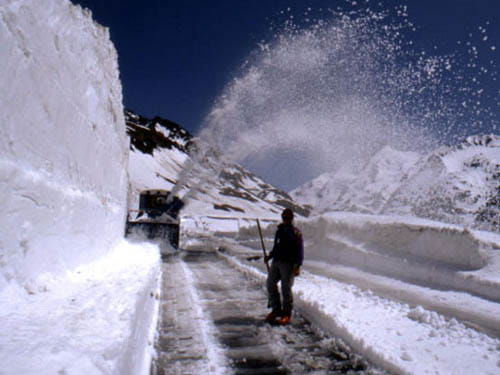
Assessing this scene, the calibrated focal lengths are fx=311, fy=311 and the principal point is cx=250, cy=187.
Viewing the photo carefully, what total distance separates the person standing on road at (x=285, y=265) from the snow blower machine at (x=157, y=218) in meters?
11.5

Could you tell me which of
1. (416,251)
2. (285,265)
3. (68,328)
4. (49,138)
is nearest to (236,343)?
(285,265)

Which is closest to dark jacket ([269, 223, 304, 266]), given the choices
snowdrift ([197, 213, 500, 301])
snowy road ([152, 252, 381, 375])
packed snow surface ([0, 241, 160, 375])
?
snowy road ([152, 252, 381, 375])

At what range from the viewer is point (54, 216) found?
3279 millimetres

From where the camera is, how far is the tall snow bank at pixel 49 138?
2.43 m

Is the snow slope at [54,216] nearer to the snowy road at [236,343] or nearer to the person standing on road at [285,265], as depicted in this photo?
the snowy road at [236,343]

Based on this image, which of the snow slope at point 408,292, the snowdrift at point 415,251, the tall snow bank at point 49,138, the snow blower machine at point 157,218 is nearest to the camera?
the tall snow bank at point 49,138

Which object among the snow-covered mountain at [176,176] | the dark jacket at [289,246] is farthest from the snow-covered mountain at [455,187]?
the dark jacket at [289,246]

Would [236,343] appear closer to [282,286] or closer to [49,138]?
[282,286]

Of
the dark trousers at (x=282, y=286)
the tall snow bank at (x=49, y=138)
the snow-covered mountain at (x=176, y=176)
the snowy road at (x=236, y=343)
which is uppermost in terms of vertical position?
the snow-covered mountain at (x=176, y=176)

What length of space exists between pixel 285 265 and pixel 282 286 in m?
0.33

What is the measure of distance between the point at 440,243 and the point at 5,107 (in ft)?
33.1

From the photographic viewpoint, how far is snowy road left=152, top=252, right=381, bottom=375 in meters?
3.17

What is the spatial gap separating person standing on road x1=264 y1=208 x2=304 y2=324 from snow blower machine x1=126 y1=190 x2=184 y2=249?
453 inches

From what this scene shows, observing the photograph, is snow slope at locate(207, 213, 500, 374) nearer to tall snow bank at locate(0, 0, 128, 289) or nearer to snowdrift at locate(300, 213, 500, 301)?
snowdrift at locate(300, 213, 500, 301)
